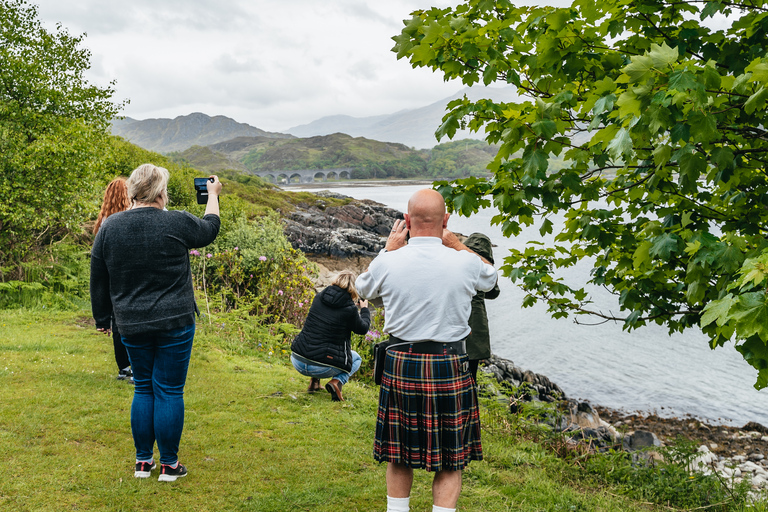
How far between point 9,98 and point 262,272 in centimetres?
645

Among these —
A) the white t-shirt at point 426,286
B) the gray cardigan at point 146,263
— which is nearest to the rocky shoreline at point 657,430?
the white t-shirt at point 426,286

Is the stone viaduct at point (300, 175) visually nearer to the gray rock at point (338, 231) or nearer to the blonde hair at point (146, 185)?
the gray rock at point (338, 231)

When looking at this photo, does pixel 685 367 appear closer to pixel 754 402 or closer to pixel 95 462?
pixel 754 402

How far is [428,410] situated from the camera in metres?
2.95

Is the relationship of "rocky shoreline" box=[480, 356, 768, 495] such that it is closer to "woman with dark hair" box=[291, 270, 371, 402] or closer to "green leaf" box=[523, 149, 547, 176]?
"woman with dark hair" box=[291, 270, 371, 402]

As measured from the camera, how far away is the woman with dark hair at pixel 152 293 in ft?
11.4

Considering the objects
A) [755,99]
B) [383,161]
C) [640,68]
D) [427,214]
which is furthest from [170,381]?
[383,161]

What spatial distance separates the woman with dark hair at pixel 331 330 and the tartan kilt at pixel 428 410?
9.57 ft

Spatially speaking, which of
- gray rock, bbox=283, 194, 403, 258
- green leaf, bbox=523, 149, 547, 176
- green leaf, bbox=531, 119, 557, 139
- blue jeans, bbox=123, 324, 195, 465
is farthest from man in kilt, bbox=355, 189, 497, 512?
gray rock, bbox=283, 194, 403, 258

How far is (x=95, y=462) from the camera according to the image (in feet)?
13.4

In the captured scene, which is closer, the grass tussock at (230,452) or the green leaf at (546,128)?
the green leaf at (546,128)

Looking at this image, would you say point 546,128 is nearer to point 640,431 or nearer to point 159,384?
point 159,384

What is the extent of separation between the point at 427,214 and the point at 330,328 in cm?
328


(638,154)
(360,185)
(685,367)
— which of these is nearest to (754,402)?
(685,367)
